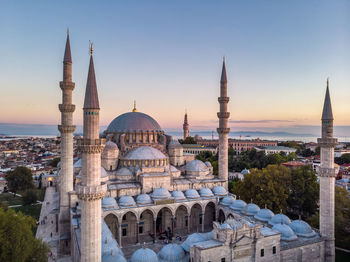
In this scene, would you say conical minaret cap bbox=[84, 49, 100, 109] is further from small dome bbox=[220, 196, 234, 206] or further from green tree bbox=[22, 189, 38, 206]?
green tree bbox=[22, 189, 38, 206]

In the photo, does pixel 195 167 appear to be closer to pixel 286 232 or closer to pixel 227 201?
pixel 227 201

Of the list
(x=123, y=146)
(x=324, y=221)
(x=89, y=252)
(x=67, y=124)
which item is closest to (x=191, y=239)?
(x=89, y=252)

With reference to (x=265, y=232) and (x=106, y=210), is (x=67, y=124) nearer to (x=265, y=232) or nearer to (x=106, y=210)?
(x=106, y=210)

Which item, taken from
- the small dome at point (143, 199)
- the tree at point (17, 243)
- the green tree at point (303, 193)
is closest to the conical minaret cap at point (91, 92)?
the tree at point (17, 243)

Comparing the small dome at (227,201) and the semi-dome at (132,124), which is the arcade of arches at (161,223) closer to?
the small dome at (227,201)

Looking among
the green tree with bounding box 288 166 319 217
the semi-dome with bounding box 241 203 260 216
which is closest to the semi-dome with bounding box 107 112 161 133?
the semi-dome with bounding box 241 203 260 216

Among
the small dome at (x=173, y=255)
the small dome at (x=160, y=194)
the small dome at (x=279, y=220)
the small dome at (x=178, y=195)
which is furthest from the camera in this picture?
the small dome at (x=178, y=195)

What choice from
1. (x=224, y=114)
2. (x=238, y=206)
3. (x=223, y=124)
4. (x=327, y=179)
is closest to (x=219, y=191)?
(x=238, y=206)
